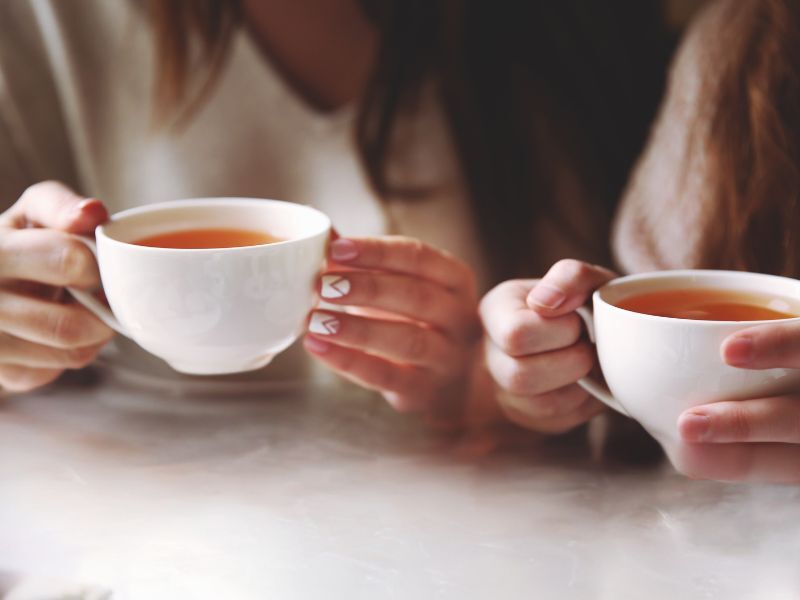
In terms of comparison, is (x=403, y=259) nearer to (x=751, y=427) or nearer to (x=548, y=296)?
(x=548, y=296)

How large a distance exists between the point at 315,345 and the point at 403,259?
8cm

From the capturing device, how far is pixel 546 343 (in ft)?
1.43

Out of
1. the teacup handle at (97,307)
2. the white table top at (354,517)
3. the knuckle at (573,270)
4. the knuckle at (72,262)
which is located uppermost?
the knuckle at (72,262)

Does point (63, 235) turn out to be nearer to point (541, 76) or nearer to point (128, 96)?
point (128, 96)

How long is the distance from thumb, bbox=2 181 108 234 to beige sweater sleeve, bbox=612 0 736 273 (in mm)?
388

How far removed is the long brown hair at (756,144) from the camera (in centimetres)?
57

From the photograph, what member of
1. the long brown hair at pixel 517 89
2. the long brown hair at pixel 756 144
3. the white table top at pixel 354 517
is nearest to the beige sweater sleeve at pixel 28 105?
the long brown hair at pixel 517 89

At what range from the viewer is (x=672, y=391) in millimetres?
371

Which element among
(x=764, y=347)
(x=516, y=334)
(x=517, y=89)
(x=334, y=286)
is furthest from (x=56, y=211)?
(x=517, y=89)

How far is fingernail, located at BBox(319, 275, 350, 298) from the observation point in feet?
1.50

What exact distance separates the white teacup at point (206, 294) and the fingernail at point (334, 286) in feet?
0.08

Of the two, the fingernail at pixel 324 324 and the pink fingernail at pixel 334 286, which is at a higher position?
the pink fingernail at pixel 334 286

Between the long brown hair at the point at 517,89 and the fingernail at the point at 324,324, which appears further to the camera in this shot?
the long brown hair at the point at 517,89

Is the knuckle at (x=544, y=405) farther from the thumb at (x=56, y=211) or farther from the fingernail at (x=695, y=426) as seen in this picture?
the thumb at (x=56, y=211)
